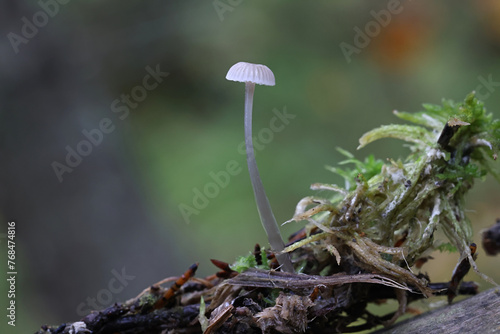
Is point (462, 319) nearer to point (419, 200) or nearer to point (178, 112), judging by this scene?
point (419, 200)

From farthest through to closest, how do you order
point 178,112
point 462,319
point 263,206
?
point 178,112
point 263,206
point 462,319

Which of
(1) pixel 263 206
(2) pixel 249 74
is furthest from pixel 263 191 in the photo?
(2) pixel 249 74

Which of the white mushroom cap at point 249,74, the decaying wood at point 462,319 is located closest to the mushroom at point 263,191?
the white mushroom cap at point 249,74

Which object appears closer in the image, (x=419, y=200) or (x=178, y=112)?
(x=419, y=200)

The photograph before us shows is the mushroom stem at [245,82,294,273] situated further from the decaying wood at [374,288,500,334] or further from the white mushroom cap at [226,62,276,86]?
the decaying wood at [374,288,500,334]

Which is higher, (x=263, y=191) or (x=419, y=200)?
(x=263, y=191)

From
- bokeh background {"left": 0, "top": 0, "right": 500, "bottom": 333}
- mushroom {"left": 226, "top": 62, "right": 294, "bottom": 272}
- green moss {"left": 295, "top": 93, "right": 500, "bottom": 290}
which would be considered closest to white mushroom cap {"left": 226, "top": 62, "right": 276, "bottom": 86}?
mushroom {"left": 226, "top": 62, "right": 294, "bottom": 272}

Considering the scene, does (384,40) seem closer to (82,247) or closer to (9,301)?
(82,247)

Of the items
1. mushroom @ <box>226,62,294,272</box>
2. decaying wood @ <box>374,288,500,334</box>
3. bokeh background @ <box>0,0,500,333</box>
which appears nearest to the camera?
decaying wood @ <box>374,288,500,334</box>

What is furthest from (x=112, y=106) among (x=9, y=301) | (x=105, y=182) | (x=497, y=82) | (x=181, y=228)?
(x=497, y=82)
